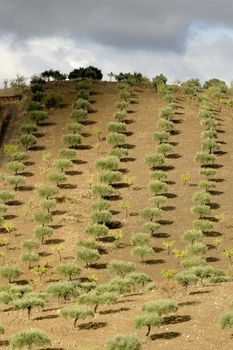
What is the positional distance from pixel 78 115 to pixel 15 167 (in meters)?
16.0

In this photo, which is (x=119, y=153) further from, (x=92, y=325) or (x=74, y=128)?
(x=92, y=325)

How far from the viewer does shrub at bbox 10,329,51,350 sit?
24094mm

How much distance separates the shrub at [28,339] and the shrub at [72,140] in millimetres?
42830

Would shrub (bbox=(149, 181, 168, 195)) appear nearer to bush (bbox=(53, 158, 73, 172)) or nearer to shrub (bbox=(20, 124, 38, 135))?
bush (bbox=(53, 158, 73, 172))

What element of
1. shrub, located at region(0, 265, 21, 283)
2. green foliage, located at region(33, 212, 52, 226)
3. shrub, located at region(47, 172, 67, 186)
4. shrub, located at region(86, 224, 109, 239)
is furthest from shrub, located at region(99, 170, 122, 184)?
shrub, located at region(0, 265, 21, 283)

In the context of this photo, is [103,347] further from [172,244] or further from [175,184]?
[175,184]

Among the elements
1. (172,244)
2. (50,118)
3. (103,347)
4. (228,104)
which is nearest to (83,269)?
(172,244)

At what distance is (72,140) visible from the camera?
66000mm

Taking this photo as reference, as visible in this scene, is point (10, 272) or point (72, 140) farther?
point (72, 140)

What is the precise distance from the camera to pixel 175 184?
5694 centimetres

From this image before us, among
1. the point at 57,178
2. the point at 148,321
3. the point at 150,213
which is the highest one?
the point at 57,178

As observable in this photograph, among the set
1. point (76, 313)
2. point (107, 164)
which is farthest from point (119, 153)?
point (76, 313)

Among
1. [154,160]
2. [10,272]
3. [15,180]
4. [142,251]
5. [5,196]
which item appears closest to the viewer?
[10,272]

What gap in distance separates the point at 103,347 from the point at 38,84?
67.2 m
